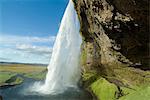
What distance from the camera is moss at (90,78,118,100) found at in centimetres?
2990

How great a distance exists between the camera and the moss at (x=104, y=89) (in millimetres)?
29900

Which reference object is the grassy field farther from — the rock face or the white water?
the rock face

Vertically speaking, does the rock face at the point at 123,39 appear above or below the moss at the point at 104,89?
above

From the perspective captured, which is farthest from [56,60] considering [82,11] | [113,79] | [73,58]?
[113,79]

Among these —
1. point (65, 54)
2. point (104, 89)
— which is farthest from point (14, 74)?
point (104, 89)

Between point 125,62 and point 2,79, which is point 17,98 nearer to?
point 125,62

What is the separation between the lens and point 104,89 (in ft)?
107

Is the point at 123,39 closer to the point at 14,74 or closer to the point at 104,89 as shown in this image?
the point at 104,89

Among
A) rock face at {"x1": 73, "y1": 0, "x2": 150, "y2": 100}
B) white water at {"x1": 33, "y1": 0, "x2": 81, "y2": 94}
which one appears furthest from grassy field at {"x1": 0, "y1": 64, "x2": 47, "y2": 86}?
rock face at {"x1": 73, "y1": 0, "x2": 150, "y2": 100}

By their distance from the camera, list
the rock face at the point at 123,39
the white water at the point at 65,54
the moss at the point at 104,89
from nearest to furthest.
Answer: the rock face at the point at 123,39 < the moss at the point at 104,89 < the white water at the point at 65,54

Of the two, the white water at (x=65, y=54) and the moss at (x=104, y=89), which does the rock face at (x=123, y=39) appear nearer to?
the moss at (x=104, y=89)

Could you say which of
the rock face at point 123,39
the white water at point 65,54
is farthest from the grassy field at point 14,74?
the rock face at point 123,39

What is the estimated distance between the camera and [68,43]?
55812 millimetres

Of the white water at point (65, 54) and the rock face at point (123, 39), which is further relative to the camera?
the white water at point (65, 54)
